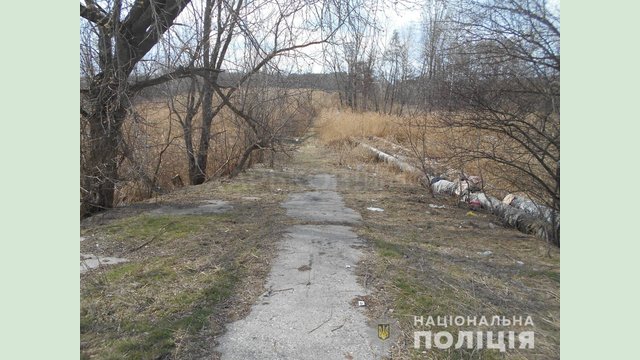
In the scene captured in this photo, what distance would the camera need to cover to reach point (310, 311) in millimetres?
2822

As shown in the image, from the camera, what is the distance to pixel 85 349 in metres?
2.33

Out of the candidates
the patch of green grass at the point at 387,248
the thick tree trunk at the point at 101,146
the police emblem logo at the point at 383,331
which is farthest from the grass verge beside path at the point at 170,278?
the patch of green grass at the point at 387,248

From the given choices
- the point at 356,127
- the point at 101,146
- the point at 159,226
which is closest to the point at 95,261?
the point at 159,226

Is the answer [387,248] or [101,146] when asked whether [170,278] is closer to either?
[387,248]

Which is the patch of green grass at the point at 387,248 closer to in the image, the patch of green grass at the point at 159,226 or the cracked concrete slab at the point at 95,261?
the patch of green grass at the point at 159,226

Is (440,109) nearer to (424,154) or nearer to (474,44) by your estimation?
(474,44)

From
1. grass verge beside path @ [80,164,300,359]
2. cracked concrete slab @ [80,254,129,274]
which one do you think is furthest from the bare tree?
cracked concrete slab @ [80,254,129,274]

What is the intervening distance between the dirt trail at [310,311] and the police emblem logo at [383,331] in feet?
0.13

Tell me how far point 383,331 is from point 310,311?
20.6 inches

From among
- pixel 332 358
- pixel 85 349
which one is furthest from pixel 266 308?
pixel 85 349

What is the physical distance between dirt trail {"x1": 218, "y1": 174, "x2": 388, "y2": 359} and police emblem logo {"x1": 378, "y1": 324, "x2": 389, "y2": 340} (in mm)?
39

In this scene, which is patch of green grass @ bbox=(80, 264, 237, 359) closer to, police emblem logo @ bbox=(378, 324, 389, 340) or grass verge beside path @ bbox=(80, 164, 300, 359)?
grass verge beside path @ bbox=(80, 164, 300, 359)

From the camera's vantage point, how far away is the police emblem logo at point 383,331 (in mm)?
2543

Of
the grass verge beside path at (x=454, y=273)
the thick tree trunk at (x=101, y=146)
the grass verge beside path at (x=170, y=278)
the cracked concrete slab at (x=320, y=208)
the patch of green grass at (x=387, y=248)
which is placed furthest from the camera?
the cracked concrete slab at (x=320, y=208)
